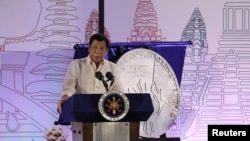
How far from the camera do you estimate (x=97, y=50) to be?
368 centimetres

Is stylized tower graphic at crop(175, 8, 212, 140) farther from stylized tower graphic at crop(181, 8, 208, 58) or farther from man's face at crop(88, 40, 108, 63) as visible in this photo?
man's face at crop(88, 40, 108, 63)

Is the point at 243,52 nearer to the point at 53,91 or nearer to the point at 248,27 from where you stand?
the point at 248,27

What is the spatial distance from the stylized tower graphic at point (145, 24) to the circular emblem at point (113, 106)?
204 centimetres

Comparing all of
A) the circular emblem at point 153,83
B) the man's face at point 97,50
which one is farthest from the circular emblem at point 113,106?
the circular emblem at point 153,83

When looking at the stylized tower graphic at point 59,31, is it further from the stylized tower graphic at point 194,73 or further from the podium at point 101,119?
the podium at point 101,119

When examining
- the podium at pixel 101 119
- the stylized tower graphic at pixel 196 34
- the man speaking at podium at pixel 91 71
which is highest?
the stylized tower graphic at pixel 196 34

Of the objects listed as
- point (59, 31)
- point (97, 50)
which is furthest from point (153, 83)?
point (59, 31)

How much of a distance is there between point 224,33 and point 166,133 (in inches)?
46.2

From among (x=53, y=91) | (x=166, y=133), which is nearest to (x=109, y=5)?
(x=53, y=91)

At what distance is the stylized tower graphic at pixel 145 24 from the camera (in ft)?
15.7

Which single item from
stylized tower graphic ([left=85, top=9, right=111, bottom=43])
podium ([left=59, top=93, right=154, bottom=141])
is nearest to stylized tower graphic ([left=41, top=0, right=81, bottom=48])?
stylized tower graphic ([left=85, top=9, right=111, bottom=43])

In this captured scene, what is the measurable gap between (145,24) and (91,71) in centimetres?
122

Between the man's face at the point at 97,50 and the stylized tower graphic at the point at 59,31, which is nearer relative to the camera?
the man's face at the point at 97,50

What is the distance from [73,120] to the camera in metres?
2.85
